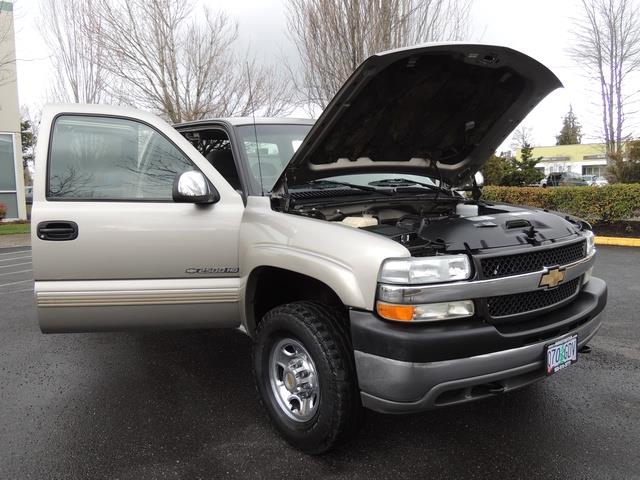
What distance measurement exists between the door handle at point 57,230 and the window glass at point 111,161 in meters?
0.21

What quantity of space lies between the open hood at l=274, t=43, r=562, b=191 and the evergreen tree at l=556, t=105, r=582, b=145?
264ft

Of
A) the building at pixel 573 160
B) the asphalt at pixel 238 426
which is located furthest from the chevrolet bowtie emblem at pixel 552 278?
the building at pixel 573 160

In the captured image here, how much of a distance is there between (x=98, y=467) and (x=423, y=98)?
2.84m

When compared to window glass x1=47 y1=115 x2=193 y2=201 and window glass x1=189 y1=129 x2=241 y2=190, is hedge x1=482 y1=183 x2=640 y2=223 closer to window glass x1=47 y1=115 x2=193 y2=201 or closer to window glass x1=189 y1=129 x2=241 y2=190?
window glass x1=189 y1=129 x2=241 y2=190

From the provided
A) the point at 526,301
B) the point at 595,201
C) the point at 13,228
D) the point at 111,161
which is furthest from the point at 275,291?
the point at 13,228

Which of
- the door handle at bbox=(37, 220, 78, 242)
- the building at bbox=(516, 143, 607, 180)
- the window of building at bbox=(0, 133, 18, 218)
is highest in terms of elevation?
the building at bbox=(516, 143, 607, 180)

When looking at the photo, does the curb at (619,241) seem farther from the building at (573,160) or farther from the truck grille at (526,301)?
the building at (573,160)

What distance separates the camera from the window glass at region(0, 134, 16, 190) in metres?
17.1

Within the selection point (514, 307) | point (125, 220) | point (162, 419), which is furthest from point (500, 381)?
point (125, 220)

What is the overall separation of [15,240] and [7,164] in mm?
5273

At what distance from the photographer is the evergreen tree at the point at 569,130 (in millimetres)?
74938

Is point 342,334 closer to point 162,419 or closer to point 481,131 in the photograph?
point 162,419

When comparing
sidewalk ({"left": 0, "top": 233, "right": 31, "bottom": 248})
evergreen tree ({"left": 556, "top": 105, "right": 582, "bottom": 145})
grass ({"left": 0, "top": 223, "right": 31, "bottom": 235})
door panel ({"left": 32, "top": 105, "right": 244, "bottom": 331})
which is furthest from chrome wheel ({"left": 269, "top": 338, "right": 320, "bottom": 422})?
evergreen tree ({"left": 556, "top": 105, "right": 582, "bottom": 145})

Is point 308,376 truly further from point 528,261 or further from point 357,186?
point 357,186
